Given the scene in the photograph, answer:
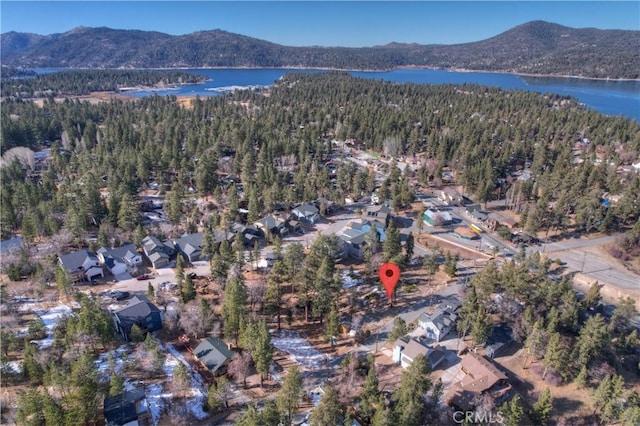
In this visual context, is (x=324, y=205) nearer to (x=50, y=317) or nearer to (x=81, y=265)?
(x=81, y=265)

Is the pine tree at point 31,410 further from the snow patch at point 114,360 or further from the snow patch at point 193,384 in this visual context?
the snow patch at point 193,384

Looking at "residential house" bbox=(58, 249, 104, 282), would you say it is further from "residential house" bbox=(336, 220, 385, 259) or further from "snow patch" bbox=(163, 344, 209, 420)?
"residential house" bbox=(336, 220, 385, 259)

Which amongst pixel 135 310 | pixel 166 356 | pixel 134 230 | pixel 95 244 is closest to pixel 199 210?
pixel 134 230

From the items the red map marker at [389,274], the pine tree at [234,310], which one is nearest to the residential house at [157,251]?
the pine tree at [234,310]

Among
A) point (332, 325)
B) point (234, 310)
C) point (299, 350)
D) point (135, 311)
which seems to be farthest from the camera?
point (135, 311)

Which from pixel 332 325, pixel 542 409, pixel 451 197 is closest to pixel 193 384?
pixel 332 325

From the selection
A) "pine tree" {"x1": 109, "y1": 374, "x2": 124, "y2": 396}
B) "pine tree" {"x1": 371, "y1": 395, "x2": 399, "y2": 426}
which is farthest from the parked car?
"pine tree" {"x1": 371, "y1": 395, "x2": 399, "y2": 426}
